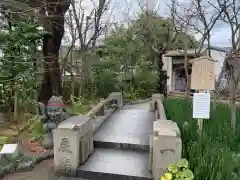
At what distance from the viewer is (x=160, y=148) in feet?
13.1

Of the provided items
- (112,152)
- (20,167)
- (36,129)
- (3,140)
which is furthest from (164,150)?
(36,129)

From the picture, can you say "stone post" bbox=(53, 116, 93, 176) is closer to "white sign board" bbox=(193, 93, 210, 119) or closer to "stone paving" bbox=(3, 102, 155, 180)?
"stone paving" bbox=(3, 102, 155, 180)

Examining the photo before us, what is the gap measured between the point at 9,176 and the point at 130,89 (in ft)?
41.6

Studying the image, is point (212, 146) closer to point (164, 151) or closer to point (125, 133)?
point (164, 151)

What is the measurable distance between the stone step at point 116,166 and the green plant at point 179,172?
0.53m

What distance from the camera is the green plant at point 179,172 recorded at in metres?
3.67

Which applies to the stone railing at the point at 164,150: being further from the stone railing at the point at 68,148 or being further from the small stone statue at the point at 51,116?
the small stone statue at the point at 51,116

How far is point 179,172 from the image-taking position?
3.74m

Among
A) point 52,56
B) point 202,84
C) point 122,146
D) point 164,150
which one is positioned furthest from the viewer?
point 52,56

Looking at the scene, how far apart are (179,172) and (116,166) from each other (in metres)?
1.32

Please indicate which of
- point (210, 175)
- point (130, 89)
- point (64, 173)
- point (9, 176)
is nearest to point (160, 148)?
point (210, 175)

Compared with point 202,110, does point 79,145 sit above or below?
below

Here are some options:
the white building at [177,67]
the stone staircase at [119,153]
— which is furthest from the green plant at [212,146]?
the white building at [177,67]

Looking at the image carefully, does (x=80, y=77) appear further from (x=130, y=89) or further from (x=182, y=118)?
(x=182, y=118)
